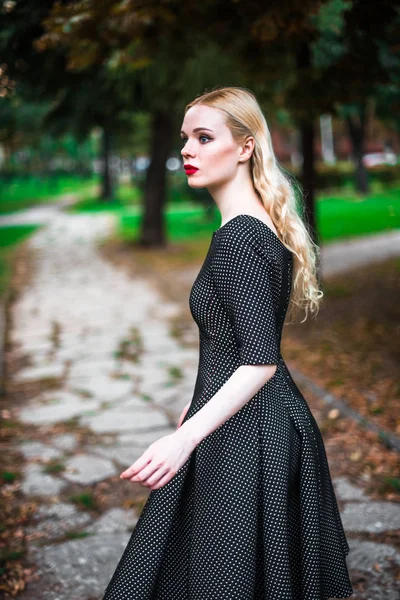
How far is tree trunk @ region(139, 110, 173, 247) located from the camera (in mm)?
14898

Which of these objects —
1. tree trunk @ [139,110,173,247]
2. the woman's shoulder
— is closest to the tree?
tree trunk @ [139,110,173,247]

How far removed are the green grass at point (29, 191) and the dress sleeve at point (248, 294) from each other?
30.3 meters

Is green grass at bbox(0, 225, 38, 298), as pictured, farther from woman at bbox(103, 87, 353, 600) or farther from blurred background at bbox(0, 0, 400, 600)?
woman at bbox(103, 87, 353, 600)

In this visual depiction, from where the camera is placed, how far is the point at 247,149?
6.19 feet

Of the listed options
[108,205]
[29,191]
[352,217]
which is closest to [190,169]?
[352,217]

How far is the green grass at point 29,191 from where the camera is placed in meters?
35.7

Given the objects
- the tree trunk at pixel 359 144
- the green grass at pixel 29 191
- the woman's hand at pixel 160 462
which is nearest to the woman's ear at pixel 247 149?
the woman's hand at pixel 160 462

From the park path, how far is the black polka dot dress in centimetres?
106

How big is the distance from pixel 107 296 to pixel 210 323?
8.49 m

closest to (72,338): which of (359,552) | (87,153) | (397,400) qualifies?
(397,400)

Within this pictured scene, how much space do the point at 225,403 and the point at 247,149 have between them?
746mm

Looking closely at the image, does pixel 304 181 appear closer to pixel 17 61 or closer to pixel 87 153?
pixel 17 61

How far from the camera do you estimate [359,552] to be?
306cm

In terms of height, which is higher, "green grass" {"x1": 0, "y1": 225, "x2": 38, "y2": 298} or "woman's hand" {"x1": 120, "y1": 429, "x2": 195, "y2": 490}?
"woman's hand" {"x1": 120, "y1": 429, "x2": 195, "y2": 490}
